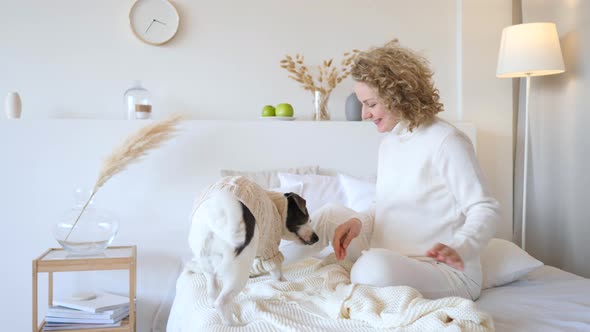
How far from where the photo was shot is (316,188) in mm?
→ 2416

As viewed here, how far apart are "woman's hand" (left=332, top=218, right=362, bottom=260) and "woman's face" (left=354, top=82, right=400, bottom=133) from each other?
33 centimetres

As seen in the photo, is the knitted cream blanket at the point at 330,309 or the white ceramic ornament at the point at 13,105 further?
the white ceramic ornament at the point at 13,105

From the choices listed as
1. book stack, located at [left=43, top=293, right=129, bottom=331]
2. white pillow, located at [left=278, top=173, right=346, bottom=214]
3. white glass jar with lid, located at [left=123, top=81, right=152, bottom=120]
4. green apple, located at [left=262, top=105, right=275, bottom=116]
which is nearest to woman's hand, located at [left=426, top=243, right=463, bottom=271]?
white pillow, located at [left=278, top=173, right=346, bottom=214]

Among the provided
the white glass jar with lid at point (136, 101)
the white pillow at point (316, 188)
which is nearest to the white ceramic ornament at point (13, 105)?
the white glass jar with lid at point (136, 101)

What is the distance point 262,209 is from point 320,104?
1.49 meters

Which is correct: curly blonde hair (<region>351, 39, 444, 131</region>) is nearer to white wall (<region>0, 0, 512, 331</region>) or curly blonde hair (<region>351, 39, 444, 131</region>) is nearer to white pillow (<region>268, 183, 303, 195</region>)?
white pillow (<region>268, 183, 303, 195</region>)

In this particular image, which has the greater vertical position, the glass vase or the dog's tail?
the glass vase

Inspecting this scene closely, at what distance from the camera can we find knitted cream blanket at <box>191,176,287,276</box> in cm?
130

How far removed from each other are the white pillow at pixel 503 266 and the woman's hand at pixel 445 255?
1.78ft

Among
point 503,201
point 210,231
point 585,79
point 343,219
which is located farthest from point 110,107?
point 585,79

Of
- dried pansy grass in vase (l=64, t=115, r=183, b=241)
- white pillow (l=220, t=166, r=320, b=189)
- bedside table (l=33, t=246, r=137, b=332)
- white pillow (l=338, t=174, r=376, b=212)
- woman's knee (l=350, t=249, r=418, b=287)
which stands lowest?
bedside table (l=33, t=246, r=137, b=332)

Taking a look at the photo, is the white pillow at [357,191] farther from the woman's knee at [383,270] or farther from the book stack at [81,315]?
the book stack at [81,315]

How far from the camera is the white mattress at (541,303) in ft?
4.25

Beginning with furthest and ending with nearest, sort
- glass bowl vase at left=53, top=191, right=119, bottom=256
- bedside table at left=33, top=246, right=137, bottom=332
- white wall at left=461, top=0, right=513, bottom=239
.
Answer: white wall at left=461, top=0, right=513, bottom=239
glass bowl vase at left=53, top=191, right=119, bottom=256
bedside table at left=33, top=246, right=137, bottom=332
